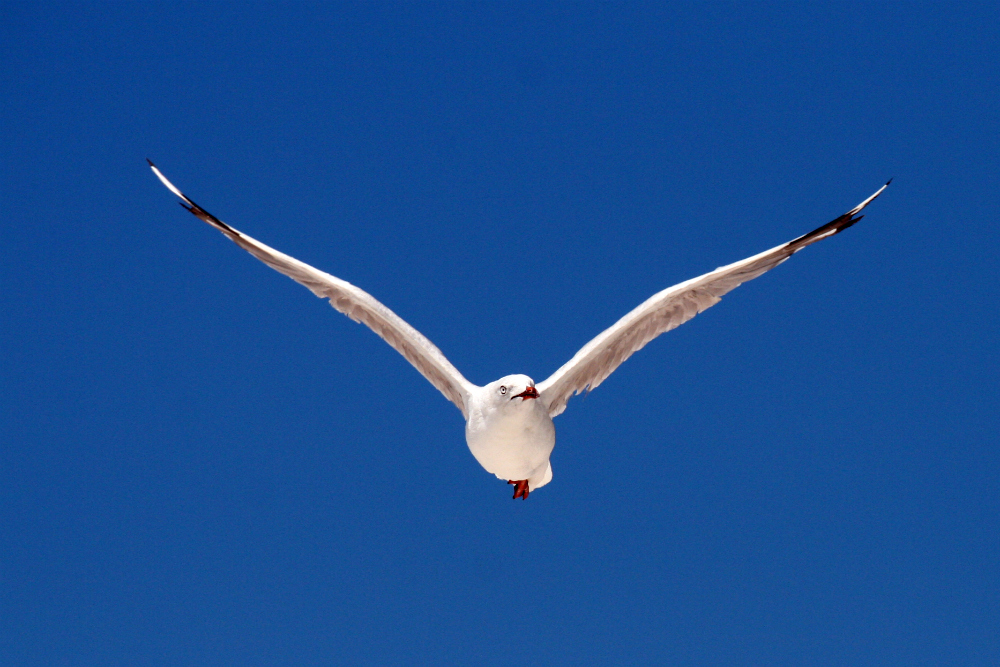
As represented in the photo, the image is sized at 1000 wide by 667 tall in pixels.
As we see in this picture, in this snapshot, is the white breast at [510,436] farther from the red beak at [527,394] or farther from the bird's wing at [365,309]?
the bird's wing at [365,309]

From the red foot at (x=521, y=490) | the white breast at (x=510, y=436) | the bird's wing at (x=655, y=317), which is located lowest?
the white breast at (x=510, y=436)

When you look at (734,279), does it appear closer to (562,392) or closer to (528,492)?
(562,392)

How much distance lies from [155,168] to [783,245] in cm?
566

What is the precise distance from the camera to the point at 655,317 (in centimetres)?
865

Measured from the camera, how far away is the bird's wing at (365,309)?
337 inches

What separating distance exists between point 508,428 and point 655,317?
1787 millimetres

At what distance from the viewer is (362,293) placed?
8.62 meters

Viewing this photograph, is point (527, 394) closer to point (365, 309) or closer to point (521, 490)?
point (521, 490)

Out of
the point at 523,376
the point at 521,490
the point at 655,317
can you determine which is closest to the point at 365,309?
the point at 523,376

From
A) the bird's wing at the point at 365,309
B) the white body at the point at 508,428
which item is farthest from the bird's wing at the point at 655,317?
the bird's wing at the point at 365,309

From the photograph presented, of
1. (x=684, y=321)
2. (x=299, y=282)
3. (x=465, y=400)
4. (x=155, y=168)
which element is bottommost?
(x=465, y=400)

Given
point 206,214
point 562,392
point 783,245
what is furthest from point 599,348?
point 206,214

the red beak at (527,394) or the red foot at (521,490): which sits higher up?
the red foot at (521,490)

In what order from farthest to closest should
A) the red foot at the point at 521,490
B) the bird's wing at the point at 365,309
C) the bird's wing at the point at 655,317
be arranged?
the red foot at the point at 521,490, the bird's wing at the point at 365,309, the bird's wing at the point at 655,317
